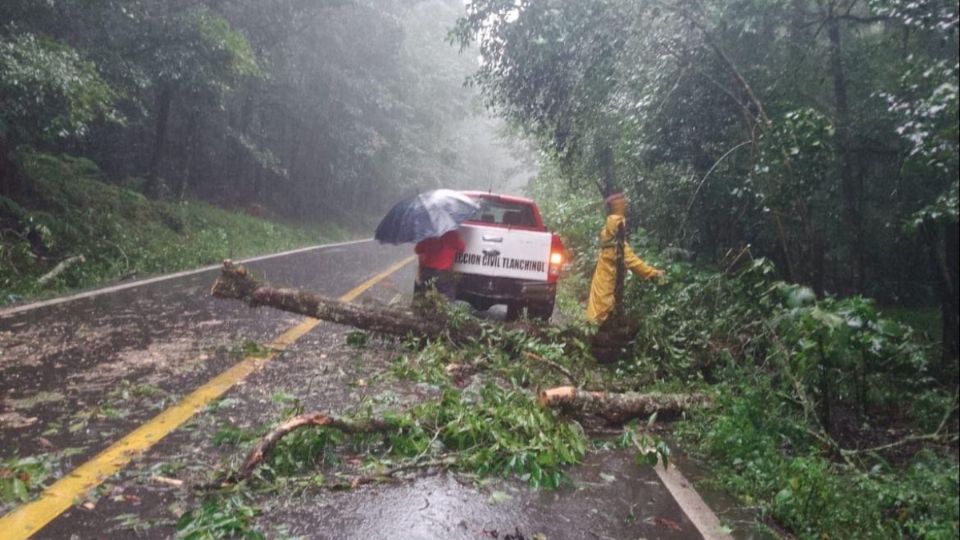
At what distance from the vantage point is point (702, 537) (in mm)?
3760

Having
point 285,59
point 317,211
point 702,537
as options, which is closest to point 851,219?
point 702,537

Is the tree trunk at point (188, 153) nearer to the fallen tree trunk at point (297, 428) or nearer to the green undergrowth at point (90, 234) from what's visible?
the green undergrowth at point (90, 234)

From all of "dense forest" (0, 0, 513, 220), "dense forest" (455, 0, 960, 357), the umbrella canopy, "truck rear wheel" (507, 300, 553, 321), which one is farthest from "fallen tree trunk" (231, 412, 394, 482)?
"dense forest" (0, 0, 513, 220)

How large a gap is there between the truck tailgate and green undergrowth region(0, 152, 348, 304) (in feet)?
18.9

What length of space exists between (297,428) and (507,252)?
15.9 feet

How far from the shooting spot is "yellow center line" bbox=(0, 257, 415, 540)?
3305 mm

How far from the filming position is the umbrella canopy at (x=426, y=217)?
862 centimetres

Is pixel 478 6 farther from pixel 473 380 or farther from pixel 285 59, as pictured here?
pixel 285 59

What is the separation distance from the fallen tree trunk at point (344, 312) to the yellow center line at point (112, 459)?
940mm

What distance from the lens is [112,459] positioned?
410cm

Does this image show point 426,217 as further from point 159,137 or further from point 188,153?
point 188,153

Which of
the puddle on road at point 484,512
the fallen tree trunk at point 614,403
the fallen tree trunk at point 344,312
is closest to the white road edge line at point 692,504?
the puddle on road at point 484,512

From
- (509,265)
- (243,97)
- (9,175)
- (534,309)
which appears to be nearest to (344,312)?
(509,265)

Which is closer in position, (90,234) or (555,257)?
(555,257)
